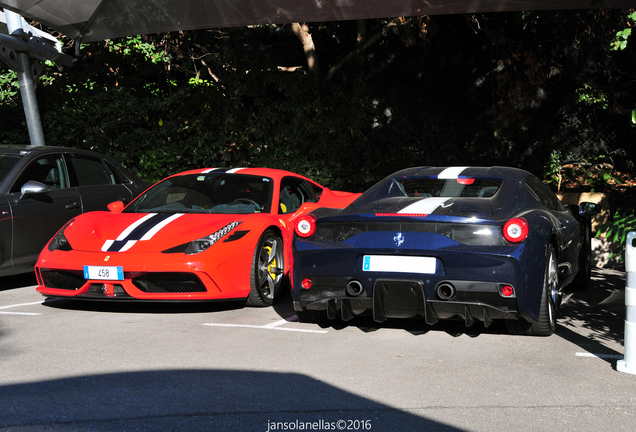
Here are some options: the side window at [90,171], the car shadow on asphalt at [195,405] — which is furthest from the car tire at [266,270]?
the side window at [90,171]

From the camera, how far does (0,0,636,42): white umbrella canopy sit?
9.81 meters

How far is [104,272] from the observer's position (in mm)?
5852

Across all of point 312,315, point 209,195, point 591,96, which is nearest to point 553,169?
point 591,96

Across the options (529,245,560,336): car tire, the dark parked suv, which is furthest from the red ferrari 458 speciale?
(529,245,560,336): car tire

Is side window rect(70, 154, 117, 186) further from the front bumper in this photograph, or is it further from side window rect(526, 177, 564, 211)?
side window rect(526, 177, 564, 211)

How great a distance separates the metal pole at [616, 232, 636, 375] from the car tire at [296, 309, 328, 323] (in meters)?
2.23

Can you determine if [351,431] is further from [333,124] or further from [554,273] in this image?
[333,124]

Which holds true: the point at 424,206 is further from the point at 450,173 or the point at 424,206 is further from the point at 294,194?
the point at 294,194

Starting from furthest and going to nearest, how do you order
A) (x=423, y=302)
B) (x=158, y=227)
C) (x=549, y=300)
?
(x=158, y=227) → (x=549, y=300) → (x=423, y=302)

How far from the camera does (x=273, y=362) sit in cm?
450

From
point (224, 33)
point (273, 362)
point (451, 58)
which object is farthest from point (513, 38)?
point (273, 362)

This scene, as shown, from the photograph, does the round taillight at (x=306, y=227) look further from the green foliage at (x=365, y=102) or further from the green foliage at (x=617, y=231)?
the green foliage at (x=365, y=102)

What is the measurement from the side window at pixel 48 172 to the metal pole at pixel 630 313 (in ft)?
19.4

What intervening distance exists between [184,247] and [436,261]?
221 cm
